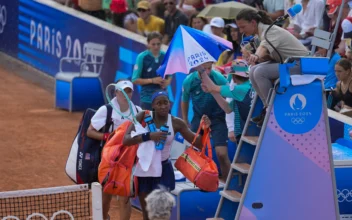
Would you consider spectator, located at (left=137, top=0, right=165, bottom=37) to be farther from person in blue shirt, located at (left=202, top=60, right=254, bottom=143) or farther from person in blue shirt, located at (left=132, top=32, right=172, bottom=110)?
person in blue shirt, located at (left=202, top=60, right=254, bottom=143)

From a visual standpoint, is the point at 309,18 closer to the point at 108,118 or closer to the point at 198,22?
the point at 198,22

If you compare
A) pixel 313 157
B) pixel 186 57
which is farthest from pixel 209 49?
pixel 313 157

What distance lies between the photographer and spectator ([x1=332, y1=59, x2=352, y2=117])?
38.5ft

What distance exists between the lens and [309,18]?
14.3 metres

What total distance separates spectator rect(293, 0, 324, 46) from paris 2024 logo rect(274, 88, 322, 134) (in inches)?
221

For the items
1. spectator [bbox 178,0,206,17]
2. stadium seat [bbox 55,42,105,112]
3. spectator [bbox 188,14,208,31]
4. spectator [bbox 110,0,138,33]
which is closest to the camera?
spectator [bbox 188,14,208,31]

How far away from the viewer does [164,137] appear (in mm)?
8961

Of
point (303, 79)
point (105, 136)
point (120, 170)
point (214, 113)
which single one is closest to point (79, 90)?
point (214, 113)

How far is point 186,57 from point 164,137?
1.49 m

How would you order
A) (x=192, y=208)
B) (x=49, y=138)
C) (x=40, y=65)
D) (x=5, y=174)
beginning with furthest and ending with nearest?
1. (x=40, y=65)
2. (x=49, y=138)
3. (x=5, y=174)
4. (x=192, y=208)

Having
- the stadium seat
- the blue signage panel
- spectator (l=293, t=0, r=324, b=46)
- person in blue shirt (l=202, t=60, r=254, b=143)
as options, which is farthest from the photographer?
the stadium seat

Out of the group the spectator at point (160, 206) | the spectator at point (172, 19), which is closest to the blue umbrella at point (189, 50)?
the spectator at point (160, 206)

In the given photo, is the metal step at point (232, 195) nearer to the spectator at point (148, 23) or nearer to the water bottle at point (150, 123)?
the water bottle at point (150, 123)

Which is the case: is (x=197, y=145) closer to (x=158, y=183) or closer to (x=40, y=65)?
(x=158, y=183)
